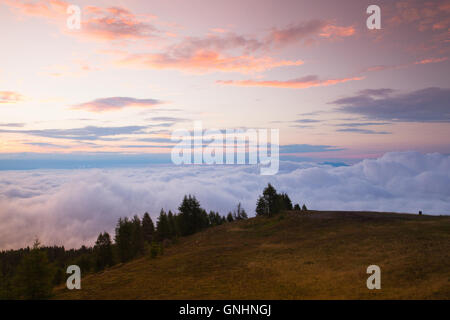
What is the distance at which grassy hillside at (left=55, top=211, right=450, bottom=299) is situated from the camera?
1925 centimetres

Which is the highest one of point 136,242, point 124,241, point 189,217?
point 189,217

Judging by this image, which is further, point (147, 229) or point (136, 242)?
point (147, 229)

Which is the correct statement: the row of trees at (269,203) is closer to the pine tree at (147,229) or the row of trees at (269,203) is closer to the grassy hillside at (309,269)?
the grassy hillside at (309,269)

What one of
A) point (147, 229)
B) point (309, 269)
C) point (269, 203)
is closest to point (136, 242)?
point (147, 229)

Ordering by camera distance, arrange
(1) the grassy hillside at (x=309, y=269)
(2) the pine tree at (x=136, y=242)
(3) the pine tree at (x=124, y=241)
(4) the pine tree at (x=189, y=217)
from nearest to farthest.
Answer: (1) the grassy hillside at (x=309, y=269)
(3) the pine tree at (x=124, y=241)
(2) the pine tree at (x=136, y=242)
(4) the pine tree at (x=189, y=217)

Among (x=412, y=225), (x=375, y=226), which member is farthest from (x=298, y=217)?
(x=412, y=225)

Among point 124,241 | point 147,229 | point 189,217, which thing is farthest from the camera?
point 147,229

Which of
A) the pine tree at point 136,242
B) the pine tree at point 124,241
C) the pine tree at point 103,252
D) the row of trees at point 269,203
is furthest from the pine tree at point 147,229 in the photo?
the row of trees at point 269,203

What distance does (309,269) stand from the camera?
25.4 m

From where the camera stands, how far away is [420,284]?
18234 millimetres

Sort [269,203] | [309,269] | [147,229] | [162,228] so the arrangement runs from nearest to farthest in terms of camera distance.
Answer: 1. [309,269]
2. [269,203]
3. [162,228]
4. [147,229]

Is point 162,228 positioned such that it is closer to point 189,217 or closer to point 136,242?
point 189,217

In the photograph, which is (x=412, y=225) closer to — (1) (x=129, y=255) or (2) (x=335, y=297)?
(2) (x=335, y=297)

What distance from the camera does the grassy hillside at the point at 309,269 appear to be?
1925 cm
